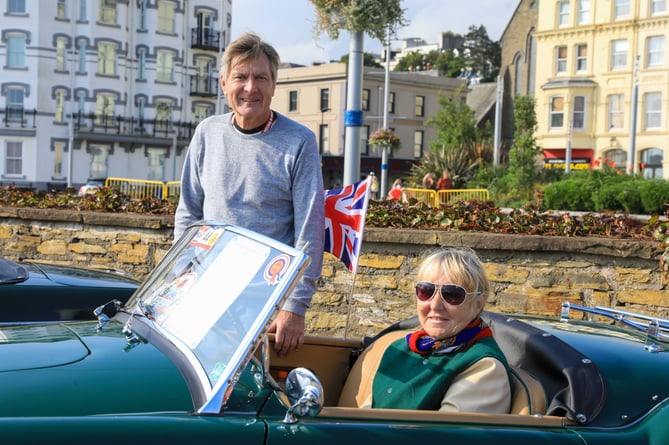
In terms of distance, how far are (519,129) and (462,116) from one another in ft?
23.9

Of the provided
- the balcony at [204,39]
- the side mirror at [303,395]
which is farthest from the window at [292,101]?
the side mirror at [303,395]

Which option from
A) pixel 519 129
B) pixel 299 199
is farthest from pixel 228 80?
pixel 519 129

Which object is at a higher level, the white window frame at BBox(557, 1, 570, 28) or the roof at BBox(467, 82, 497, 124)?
the white window frame at BBox(557, 1, 570, 28)

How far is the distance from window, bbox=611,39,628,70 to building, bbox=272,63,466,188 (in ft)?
40.0

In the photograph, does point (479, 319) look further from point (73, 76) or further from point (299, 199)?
point (73, 76)

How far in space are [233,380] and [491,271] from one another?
187 inches

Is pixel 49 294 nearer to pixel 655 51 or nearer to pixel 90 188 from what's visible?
pixel 90 188

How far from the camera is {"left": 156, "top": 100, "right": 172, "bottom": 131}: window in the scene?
49938mm

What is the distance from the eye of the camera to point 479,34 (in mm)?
88250

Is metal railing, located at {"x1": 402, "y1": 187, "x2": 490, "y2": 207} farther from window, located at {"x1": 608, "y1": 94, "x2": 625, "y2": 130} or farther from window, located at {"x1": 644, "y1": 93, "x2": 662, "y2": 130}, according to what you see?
window, located at {"x1": 608, "y1": 94, "x2": 625, "y2": 130}

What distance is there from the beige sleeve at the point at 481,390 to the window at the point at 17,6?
158 ft

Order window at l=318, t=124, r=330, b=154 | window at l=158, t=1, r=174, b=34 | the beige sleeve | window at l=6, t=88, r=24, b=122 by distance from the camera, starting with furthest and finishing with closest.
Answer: window at l=318, t=124, r=330, b=154 < window at l=158, t=1, r=174, b=34 < window at l=6, t=88, r=24, b=122 < the beige sleeve

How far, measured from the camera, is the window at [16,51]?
149 feet

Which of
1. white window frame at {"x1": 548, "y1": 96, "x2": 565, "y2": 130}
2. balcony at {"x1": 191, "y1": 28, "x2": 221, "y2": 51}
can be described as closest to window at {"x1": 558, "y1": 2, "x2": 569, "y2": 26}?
white window frame at {"x1": 548, "y1": 96, "x2": 565, "y2": 130}
